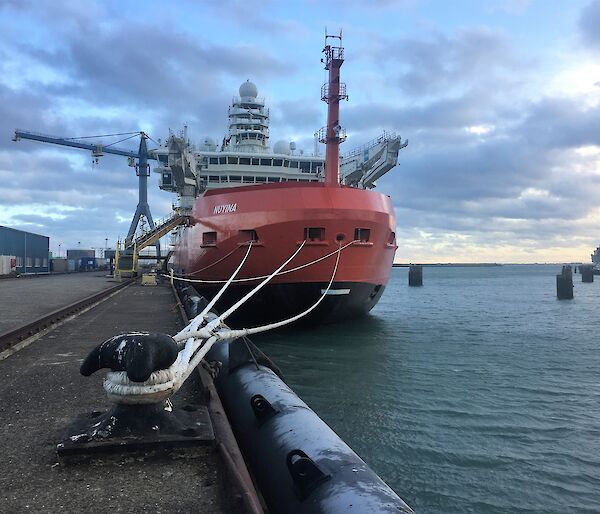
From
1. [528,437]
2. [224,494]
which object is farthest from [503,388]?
[224,494]

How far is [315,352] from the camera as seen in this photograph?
12.9 m

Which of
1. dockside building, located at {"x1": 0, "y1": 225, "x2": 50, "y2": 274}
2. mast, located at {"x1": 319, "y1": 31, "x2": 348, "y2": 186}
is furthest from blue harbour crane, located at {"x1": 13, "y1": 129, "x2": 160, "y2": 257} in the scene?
mast, located at {"x1": 319, "y1": 31, "x2": 348, "y2": 186}

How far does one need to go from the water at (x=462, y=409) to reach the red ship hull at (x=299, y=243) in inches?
50.6

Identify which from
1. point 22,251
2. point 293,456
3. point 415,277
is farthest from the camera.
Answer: point 415,277

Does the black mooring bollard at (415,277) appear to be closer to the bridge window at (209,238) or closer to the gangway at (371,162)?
the gangway at (371,162)

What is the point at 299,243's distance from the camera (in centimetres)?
1279

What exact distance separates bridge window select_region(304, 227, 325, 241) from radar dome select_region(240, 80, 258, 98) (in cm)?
2558

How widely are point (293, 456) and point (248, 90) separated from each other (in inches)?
1379

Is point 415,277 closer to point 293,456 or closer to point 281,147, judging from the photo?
point 281,147

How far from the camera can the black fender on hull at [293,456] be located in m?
3.01

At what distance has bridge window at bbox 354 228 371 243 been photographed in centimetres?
1339

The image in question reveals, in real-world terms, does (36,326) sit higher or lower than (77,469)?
higher

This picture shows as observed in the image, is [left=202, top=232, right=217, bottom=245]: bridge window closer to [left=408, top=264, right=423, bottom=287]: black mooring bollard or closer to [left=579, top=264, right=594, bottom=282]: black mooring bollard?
[left=408, top=264, right=423, bottom=287]: black mooring bollard

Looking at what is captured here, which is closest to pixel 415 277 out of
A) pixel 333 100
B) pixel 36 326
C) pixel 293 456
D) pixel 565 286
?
pixel 565 286
